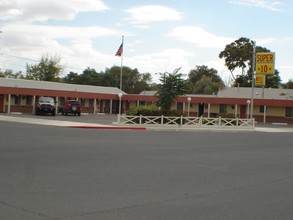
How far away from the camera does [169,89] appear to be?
1496 inches

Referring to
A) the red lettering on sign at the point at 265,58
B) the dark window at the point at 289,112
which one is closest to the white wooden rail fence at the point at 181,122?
the red lettering on sign at the point at 265,58

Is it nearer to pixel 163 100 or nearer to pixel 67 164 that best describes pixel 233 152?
pixel 67 164

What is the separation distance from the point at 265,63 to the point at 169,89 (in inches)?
424

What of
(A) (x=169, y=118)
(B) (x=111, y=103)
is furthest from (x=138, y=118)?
(B) (x=111, y=103)

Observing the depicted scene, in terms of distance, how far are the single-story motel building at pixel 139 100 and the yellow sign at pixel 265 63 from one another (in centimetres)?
1059

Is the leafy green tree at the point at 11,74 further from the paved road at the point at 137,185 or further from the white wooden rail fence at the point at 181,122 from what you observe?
the paved road at the point at 137,185

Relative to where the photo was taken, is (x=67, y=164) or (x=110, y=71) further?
(x=110, y=71)

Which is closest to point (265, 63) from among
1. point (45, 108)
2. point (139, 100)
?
point (45, 108)

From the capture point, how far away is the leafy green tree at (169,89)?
37750 mm

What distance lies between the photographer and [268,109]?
58.3 metres

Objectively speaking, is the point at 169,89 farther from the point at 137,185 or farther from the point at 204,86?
the point at 204,86

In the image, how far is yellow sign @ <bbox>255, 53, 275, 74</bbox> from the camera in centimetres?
4097

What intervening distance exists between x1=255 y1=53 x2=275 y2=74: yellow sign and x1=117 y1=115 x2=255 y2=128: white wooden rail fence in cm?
543

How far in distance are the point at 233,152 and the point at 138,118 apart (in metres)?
18.4
